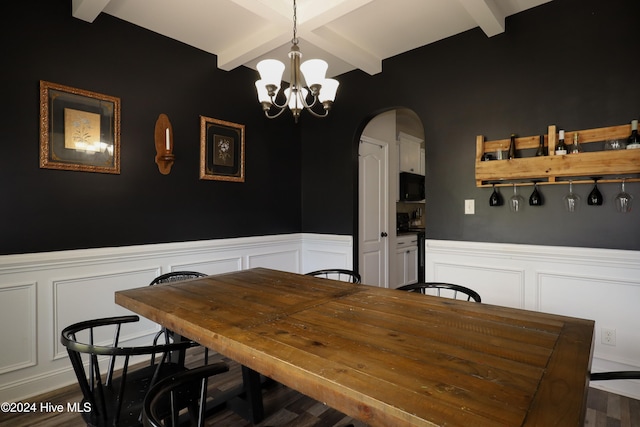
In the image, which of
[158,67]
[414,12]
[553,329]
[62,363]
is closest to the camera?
[553,329]

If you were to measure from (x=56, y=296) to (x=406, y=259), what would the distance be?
403 cm

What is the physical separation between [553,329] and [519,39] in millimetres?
2326

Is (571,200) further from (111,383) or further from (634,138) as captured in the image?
(111,383)

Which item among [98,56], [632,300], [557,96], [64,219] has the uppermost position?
[98,56]

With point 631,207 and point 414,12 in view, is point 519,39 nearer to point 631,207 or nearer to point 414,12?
point 414,12

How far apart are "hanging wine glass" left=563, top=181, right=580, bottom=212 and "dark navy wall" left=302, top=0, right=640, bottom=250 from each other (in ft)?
0.14

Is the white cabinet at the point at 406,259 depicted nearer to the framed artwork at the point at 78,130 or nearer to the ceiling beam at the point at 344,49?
the ceiling beam at the point at 344,49

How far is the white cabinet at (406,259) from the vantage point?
4726mm

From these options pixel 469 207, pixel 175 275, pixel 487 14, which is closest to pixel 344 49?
pixel 487 14

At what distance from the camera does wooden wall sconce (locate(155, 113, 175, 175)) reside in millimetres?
2832

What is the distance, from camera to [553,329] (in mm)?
1275

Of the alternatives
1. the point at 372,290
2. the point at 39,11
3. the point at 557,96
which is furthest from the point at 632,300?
the point at 39,11

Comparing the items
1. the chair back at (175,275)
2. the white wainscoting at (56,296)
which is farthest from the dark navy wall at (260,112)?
the chair back at (175,275)

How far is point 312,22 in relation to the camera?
2459 millimetres
